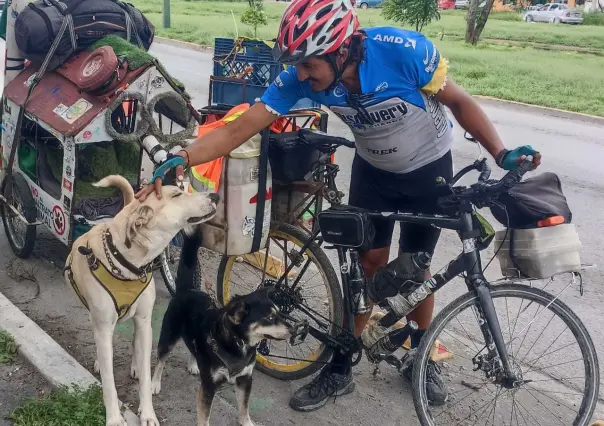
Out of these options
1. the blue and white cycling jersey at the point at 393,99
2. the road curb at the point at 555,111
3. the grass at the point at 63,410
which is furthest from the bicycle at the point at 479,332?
the road curb at the point at 555,111

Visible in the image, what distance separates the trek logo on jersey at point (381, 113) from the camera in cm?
309

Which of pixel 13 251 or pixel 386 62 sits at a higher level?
pixel 386 62

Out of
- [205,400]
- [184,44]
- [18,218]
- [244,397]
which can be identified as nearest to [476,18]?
[184,44]

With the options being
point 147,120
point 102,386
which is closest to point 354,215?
point 102,386

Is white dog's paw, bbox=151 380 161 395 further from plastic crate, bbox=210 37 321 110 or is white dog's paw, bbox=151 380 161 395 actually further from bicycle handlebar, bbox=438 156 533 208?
plastic crate, bbox=210 37 321 110

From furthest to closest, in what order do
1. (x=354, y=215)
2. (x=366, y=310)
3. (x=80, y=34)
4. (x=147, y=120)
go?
(x=80, y=34)
(x=147, y=120)
(x=366, y=310)
(x=354, y=215)

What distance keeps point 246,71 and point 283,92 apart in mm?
2801

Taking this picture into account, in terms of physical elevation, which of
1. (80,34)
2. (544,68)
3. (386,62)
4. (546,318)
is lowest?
(544,68)

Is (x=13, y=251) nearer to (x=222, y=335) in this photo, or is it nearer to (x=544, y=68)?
(x=222, y=335)

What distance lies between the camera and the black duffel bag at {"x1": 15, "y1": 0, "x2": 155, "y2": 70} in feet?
14.9

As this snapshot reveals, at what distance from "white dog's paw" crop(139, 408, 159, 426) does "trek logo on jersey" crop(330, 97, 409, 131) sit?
1745 mm

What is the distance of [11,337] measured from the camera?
3.86 meters

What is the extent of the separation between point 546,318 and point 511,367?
1.29 feet

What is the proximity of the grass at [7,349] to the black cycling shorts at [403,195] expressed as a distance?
2096mm
